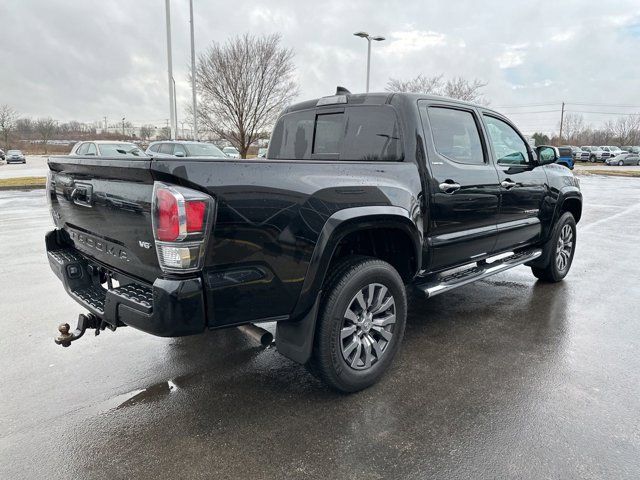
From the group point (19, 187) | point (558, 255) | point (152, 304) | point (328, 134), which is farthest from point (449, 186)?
point (19, 187)

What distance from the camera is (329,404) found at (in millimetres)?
2943

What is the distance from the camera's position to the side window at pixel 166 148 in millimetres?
15876

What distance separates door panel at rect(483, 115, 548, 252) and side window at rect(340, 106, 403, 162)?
4.32 feet

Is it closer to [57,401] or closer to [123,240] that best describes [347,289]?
[123,240]

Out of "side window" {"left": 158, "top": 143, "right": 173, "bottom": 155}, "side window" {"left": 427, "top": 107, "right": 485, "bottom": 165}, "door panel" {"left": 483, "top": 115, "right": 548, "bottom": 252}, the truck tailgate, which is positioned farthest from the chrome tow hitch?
"side window" {"left": 158, "top": 143, "right": 173, "bottom": 155}

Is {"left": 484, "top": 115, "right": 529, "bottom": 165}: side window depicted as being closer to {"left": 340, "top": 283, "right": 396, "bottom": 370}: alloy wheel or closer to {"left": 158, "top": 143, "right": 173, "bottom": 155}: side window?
{"left": 340, "top": 283, "right": 396, "bottom": 370}: alloy wheel

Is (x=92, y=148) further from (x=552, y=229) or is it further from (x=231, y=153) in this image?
(x=552, y=229)

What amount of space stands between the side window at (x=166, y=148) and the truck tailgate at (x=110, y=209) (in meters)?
13.2

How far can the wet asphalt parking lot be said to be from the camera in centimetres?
238

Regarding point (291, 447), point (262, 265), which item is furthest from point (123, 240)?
point (291, 447)

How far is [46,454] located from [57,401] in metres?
0.57

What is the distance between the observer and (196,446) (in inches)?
98.7

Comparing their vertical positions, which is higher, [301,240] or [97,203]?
[97,203]

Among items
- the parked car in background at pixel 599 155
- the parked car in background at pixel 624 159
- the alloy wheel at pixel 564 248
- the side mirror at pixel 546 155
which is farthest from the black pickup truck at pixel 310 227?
the parked car in background at pixel 599 155
